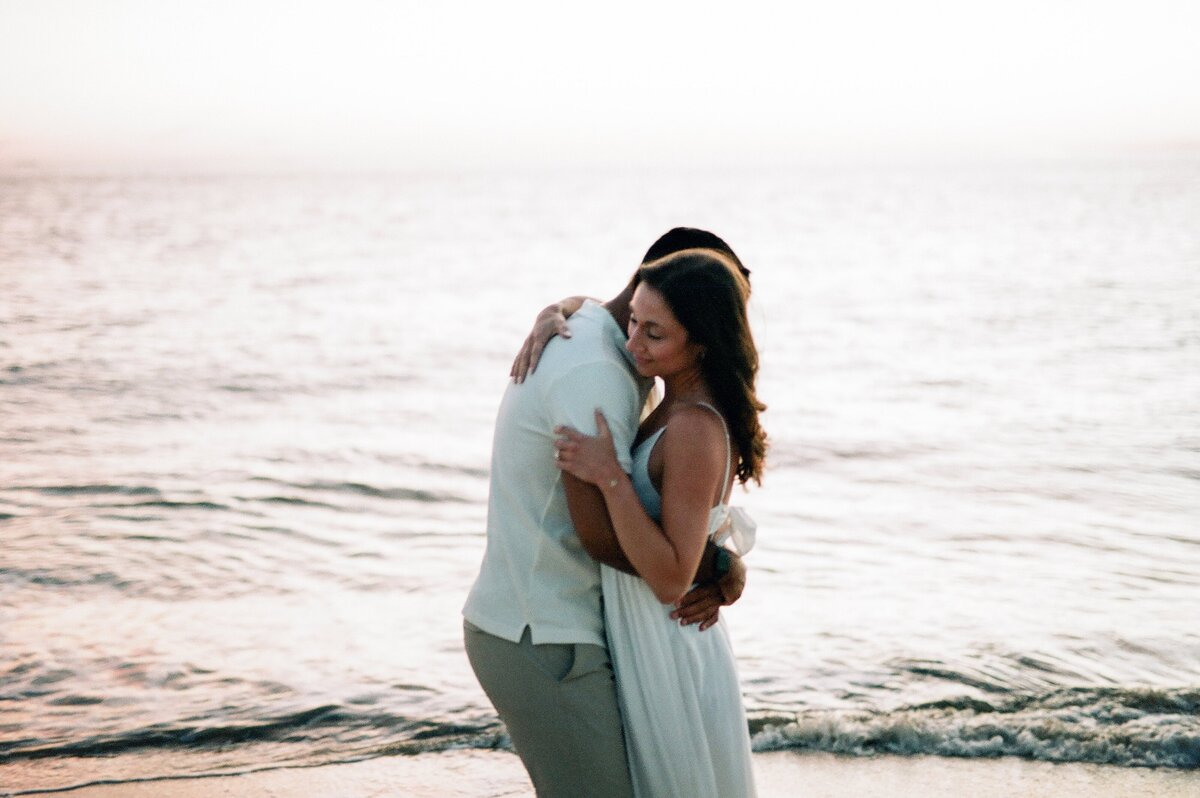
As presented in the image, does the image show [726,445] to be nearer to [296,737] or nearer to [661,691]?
[661,691]

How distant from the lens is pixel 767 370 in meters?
16.8

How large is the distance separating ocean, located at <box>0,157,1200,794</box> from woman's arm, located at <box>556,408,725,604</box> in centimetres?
39

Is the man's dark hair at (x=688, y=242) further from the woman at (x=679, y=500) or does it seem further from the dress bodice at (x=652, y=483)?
the dress bodice at (x=652, y=483)

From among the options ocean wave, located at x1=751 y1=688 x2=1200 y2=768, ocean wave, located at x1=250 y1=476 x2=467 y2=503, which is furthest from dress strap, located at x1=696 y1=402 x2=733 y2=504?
ocean wave, located at x1=250 y1=476 x2=467 y2=503

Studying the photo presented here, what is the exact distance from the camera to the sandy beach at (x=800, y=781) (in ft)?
14.4

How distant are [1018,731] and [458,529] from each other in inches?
179

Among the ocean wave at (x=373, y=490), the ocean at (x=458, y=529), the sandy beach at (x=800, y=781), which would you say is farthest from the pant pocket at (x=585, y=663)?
the ocean wave at (x=373, y=490)

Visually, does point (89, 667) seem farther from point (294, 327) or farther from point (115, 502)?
point (294, 327)

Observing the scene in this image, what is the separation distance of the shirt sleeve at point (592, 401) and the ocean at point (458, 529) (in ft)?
1.44

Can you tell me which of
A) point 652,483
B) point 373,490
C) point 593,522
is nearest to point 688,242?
point 652,483

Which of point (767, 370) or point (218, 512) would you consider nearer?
point (218, 512)

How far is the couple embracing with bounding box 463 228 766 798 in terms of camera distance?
243cm

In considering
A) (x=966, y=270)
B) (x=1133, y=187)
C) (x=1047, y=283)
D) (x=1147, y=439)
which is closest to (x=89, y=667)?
(x=1147, y=439)

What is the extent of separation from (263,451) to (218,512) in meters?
2.13
